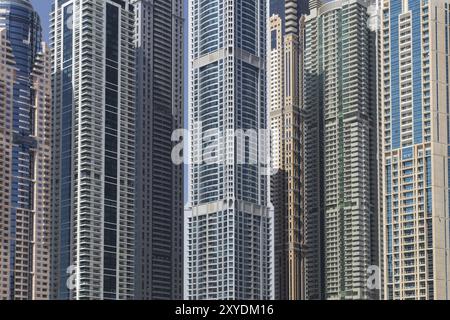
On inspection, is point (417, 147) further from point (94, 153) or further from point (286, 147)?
point (94, 153)

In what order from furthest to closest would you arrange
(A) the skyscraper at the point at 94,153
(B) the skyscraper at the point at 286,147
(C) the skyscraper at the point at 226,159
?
(B) the skyscraper at the point at 286,147
(C) the skyscraper at the point at 226,159
(A) the skyscraper at the point at 94,153

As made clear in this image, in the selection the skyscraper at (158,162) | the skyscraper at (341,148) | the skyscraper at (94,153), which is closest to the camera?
the skyscraper at (158,162)

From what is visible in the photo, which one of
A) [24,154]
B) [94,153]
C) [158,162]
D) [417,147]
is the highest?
[417,147]

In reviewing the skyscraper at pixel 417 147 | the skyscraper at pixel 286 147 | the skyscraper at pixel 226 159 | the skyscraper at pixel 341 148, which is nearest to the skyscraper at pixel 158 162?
the skyscraper at pixel 226 159

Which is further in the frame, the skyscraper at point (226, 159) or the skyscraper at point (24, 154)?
the skyscraper at point (226, 159)

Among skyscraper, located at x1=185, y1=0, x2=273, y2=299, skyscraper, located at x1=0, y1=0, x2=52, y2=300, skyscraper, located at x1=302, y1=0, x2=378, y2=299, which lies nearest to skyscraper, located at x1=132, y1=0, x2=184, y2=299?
skyscraper, located at x1=185, y1=0, x2=273, y2=299

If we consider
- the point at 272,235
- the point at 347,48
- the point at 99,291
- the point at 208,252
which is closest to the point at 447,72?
the point at 347,48

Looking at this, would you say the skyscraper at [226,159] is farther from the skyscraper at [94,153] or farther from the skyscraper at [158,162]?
the skyscraper at [94,153]

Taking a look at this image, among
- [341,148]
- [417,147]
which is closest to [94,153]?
[341,148]
